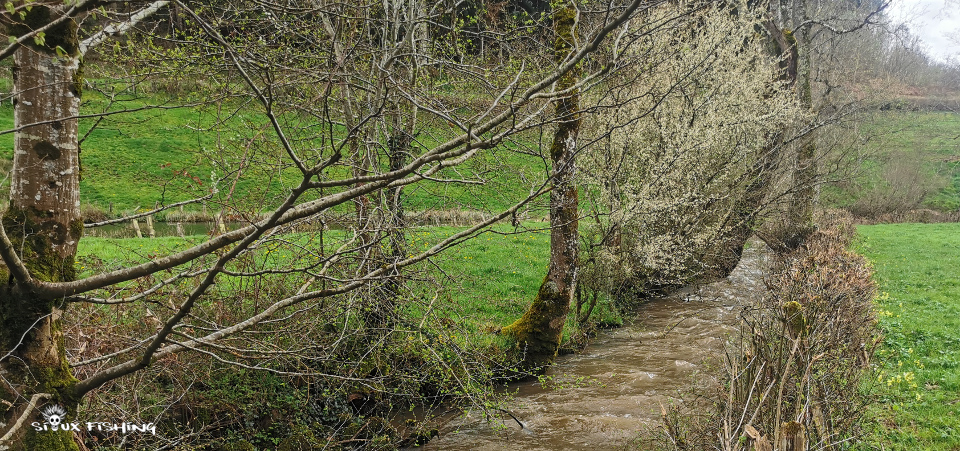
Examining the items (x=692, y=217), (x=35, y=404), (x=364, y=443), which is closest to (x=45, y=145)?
(x=35, y=404)

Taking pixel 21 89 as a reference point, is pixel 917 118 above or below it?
above

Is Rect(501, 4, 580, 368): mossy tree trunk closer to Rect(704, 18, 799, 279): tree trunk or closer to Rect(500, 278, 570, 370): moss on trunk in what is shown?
Rect(500, 278, 570, 370): moss on trunk

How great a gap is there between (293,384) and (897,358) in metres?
8.13

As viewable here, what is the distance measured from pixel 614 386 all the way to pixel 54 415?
6675 millimetres

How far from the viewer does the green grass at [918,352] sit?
5.64 metres

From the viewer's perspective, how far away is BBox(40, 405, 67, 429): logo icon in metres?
2.53

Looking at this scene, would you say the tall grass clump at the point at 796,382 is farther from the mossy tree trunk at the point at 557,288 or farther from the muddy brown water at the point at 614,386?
the mossy tree trunk at the point at 557,288

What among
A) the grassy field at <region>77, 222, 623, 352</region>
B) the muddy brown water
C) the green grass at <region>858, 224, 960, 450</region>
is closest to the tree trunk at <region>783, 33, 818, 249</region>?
the green grass at <region>858, 224, 960, 450</region>

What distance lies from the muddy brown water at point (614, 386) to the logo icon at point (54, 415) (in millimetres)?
4103

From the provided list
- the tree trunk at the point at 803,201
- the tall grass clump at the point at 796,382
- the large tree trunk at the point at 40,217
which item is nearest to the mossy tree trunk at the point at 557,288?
the tall grass clump at the point at 796,382

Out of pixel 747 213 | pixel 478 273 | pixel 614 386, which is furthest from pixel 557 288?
pixel 747 213

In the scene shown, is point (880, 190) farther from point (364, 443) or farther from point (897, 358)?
point (364, 443)

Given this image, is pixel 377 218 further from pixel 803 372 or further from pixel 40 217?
pixel 803 372

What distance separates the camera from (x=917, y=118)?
40875 millimetres
